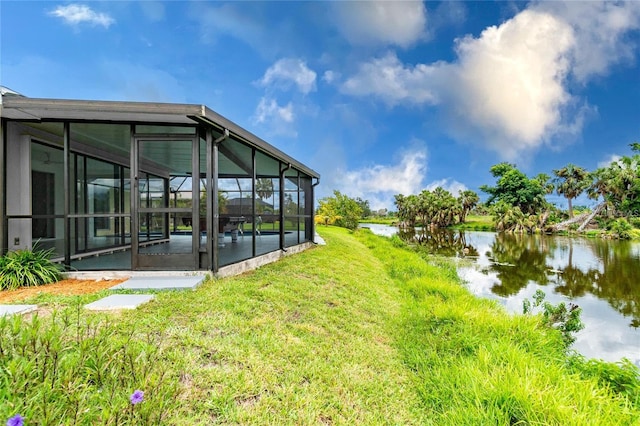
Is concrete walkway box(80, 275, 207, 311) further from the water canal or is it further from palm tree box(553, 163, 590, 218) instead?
palm tree box(553, 163, 590, 218)

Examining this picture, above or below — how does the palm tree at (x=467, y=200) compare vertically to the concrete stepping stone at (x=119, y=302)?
above

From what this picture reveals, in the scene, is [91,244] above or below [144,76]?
below

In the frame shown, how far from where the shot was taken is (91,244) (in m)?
7.51

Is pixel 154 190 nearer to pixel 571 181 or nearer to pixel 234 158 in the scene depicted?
pixel 234 158

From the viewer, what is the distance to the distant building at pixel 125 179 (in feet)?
17.7

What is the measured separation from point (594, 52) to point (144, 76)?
41.0 m

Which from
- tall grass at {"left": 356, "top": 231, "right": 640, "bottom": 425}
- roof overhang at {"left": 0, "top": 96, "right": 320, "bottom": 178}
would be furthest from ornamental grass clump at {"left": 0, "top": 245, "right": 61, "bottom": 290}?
tall grass at {"left": 356, "top": 231, "right": 640, "bottom": 425}

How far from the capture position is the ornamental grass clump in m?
4.87

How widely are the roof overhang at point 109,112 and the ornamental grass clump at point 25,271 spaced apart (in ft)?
7.79

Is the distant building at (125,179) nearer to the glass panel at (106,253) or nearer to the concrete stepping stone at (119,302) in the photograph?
the glass panel at (106,253)

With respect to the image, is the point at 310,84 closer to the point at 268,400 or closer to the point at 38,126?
the point at 38,126

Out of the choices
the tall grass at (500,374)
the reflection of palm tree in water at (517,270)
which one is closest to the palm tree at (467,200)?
the reflection of palm tree in water at (517,270)

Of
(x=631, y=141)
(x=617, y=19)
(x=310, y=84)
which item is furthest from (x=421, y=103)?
(x=631, y=141)

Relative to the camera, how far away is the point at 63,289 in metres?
4.77
